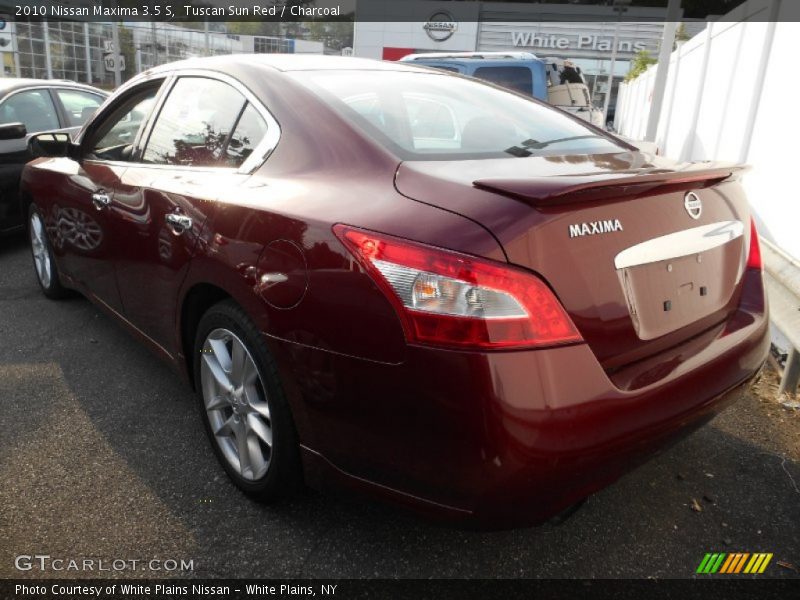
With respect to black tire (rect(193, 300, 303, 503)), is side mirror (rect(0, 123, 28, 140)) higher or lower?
higher

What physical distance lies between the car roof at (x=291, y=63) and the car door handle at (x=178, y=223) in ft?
2.10

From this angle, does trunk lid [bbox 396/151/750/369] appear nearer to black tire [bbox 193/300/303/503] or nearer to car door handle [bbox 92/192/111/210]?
black tire [bbox 193/300/303/503]

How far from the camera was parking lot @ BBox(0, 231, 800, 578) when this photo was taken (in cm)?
205

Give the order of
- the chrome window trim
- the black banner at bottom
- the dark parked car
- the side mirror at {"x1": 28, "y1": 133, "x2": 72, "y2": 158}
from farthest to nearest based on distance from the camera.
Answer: the dark parked car
the side mirror at {"x1": 28, "y1": 133, "x2": 72, "y2": 158}
the black banner at bottom
the chrome window trim

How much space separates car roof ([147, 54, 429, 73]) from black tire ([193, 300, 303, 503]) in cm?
100

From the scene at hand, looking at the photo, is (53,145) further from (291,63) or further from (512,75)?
(512,75)

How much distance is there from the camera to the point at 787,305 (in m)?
3.33

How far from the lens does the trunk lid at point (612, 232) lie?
5.25 feet

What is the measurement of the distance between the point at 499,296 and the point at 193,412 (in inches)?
77.8

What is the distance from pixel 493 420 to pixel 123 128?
106 inches

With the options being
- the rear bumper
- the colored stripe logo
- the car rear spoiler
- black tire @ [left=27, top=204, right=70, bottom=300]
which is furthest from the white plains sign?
the rear bumper

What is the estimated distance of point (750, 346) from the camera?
206cm

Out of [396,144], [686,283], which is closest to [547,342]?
[686,283]

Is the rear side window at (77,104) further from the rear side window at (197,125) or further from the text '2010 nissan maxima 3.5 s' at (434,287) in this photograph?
the text '2010 nissan maxima 3.5 s' at (434,287)
